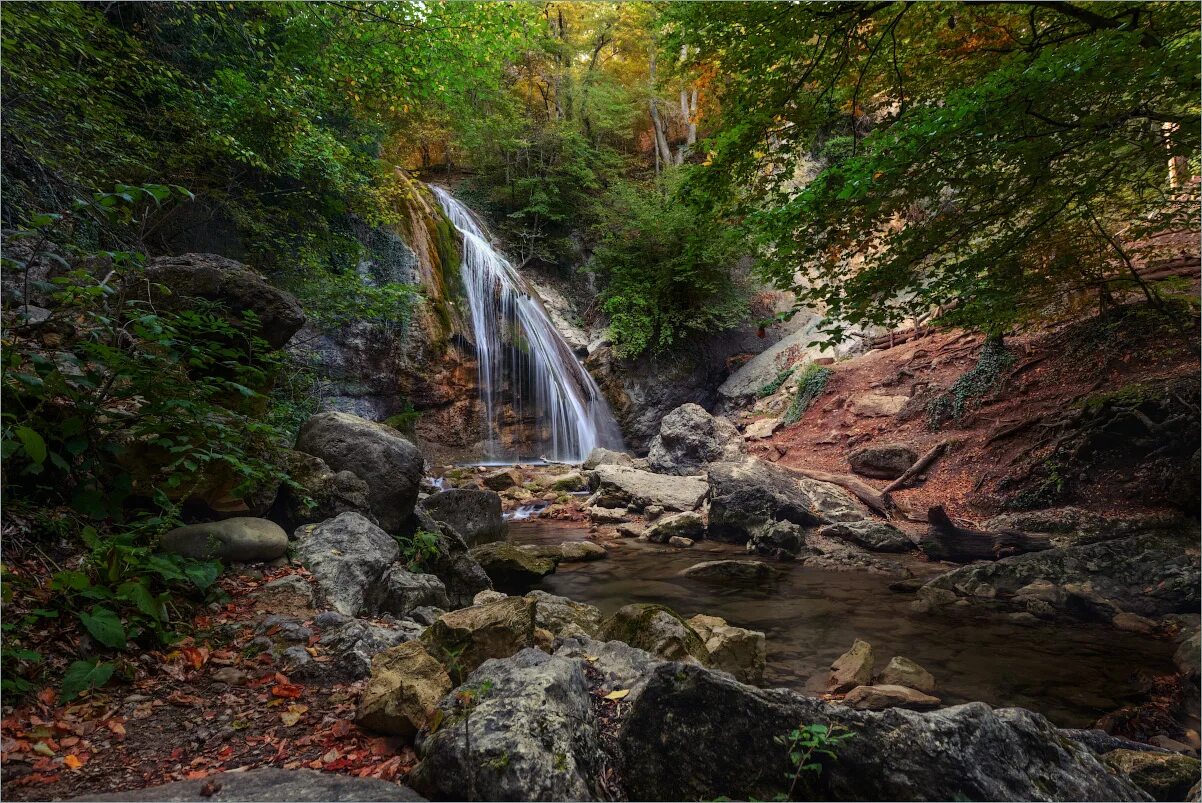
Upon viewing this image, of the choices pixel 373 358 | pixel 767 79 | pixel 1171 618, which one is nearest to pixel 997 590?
pixel 1171 618

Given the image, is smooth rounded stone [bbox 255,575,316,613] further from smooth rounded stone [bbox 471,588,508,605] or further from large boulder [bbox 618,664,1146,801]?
large boulder [bbox 618,664,1146,801]

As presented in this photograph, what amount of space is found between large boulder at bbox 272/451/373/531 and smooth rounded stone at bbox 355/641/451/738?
6.75 feet

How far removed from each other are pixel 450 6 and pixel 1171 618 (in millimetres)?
11112

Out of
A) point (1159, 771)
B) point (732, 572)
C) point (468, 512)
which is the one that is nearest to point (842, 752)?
point (1159, 771)

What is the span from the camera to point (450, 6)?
7609 mm

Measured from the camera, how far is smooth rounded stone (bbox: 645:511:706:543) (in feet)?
28.7

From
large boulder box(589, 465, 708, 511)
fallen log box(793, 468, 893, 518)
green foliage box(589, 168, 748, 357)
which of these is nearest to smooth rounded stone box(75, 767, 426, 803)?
large boulder box(589, 465, 708, 511)

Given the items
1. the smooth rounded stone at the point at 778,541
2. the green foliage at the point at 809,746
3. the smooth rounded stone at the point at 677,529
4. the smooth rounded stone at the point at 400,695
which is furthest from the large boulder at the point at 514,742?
the smooth rounded stone at the point at 677,529

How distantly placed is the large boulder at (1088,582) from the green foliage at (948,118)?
2.92 metres

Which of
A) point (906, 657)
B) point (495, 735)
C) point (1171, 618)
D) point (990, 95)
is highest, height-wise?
point (990, 95)

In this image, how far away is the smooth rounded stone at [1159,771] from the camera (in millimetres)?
2572

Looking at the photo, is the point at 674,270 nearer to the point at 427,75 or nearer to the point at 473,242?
the point at 473,242

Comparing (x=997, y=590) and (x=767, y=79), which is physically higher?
(x=767, y=79)

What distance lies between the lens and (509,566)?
653 cm
